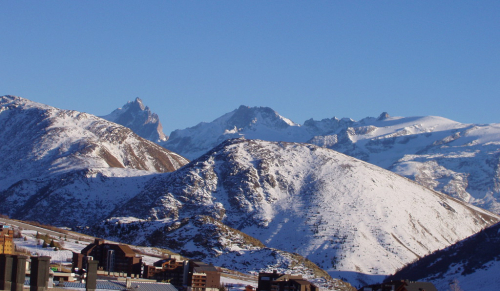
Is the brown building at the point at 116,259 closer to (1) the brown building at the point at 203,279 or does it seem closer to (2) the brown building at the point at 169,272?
(2) the brown building at the point at 169,272

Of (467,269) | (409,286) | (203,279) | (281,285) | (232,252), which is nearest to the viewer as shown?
(409,286)

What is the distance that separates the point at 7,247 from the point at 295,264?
311ft

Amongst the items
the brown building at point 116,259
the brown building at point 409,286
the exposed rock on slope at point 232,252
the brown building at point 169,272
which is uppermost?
the exposed rock on slope at point 232,252

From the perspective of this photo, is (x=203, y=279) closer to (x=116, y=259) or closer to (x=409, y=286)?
(x=116, y=259)

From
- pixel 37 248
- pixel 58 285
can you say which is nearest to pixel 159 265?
pixel 37 248

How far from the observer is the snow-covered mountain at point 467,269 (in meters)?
161

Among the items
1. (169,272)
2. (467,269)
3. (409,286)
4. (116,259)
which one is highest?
(467,269)

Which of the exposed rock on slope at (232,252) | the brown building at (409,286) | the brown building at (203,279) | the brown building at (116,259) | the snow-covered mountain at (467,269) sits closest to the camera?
the brown building at (409,286)

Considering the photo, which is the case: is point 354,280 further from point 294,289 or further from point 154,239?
point 294,289

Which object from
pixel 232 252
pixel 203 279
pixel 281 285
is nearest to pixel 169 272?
pixel 203 279

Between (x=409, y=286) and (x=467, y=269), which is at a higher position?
(x=467, y=269)

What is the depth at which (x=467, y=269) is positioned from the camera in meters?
172

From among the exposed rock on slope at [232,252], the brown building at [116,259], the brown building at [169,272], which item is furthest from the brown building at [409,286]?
the exposed rock on slope at [232,252]

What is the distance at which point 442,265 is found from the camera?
187125 mm
